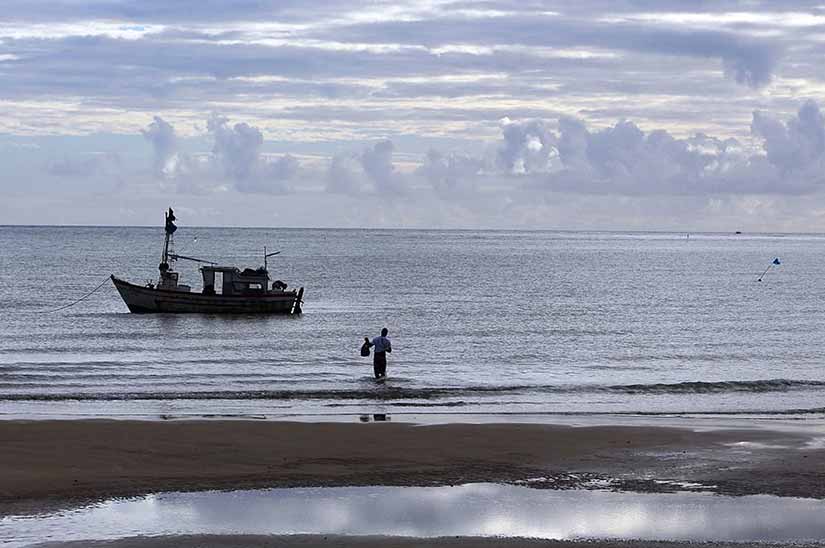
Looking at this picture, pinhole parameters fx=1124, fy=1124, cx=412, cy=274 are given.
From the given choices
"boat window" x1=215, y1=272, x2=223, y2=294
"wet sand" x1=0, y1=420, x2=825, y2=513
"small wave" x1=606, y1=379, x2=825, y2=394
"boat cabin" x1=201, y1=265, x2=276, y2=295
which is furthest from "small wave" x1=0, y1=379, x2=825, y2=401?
"boat window" x1=215, y1=272, x2=223, y2=294

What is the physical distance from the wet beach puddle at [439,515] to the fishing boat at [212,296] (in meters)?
42.9

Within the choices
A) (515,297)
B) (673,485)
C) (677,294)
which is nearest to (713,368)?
(673,485)

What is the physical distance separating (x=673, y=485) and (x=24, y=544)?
1018 cm

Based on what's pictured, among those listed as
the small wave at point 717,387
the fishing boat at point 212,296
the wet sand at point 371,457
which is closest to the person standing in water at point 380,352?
the small wave at point 717,387

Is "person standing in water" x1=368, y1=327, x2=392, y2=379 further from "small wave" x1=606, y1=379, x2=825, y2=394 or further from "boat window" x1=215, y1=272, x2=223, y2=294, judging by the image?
"boat window" x1=215, y1=272, x2=223, y2=294

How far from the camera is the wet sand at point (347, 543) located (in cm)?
1436

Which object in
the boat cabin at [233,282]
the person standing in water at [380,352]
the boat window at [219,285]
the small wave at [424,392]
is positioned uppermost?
the boat cabin at [233,282]

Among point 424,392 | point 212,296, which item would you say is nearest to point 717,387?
point 424,392

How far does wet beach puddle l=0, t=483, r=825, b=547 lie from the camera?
15.1 metres

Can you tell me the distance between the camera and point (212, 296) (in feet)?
197

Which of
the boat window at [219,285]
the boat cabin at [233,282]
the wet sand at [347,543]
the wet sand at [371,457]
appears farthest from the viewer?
the boat window at [219,285]

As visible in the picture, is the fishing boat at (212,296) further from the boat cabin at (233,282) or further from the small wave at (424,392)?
the small wave at (424,392)

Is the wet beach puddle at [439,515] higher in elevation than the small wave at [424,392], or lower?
higher

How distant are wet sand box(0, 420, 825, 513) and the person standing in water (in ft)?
31.0
